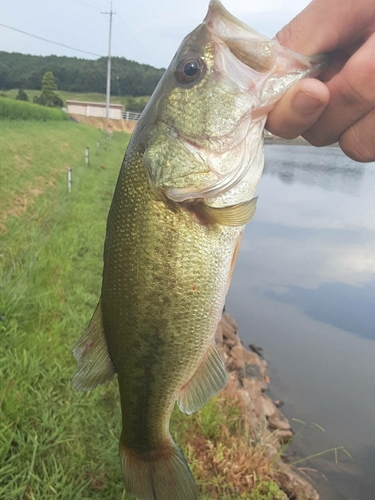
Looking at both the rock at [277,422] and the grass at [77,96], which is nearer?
the rock at [277,422]

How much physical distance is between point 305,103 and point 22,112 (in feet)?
127

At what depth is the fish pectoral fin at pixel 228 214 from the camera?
1636 mm

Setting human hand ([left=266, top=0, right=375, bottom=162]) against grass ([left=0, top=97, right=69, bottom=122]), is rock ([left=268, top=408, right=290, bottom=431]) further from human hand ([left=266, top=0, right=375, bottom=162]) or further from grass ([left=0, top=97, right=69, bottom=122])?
grass ([left=0, top=97, right=69, bottom=122])

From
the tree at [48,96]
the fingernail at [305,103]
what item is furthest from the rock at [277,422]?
the tree at [48,96]

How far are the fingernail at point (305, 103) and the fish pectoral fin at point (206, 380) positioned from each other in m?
0.95

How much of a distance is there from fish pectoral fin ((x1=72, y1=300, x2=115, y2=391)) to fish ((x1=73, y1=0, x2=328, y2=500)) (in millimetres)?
74

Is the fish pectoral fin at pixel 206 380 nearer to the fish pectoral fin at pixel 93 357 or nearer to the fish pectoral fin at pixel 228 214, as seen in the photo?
the fish pectoral fin at pixel 93 357

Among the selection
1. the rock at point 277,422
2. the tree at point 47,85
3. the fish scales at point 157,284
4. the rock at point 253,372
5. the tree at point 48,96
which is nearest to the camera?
the fish scales at point 157,284

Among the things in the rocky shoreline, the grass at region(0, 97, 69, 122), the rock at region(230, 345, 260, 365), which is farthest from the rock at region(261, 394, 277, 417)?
the grass at region(0, 97, 69, 122)

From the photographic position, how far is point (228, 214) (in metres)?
1.64

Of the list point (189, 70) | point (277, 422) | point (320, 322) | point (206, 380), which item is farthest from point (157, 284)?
point (320, 322)

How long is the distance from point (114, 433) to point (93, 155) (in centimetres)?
2015

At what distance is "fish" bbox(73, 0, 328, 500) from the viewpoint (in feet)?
5.26

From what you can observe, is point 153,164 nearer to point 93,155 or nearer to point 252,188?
point 252,188
